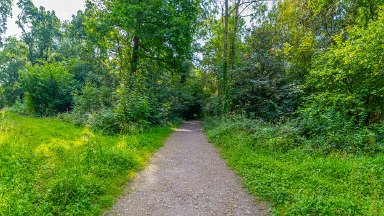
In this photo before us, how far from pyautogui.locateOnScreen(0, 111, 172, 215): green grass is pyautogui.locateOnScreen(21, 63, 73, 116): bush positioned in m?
11.3

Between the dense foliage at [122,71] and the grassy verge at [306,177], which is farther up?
the dense foliage at [122,71]

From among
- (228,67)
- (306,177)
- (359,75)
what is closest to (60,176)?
(306,177)

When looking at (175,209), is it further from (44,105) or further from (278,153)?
(44,105)

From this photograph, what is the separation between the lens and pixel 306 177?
199 inches

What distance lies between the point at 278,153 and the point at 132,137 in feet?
17.9

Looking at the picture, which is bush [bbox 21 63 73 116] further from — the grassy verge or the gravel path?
the grassy verge

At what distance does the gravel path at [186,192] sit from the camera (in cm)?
412

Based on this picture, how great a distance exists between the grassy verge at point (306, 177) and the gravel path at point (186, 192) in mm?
432

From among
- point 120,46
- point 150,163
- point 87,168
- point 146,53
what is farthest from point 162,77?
point 87,168

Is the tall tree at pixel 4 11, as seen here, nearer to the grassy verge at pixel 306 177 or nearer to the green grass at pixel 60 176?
the green grass at pixel 60 176

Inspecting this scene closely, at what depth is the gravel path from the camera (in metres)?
4.12

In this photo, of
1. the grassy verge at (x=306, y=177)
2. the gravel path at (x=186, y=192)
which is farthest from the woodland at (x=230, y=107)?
the gravel path at (x=186, y=192)

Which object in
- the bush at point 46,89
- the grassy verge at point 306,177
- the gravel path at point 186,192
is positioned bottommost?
the gravel path at point 186,192

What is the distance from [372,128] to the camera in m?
8.38
